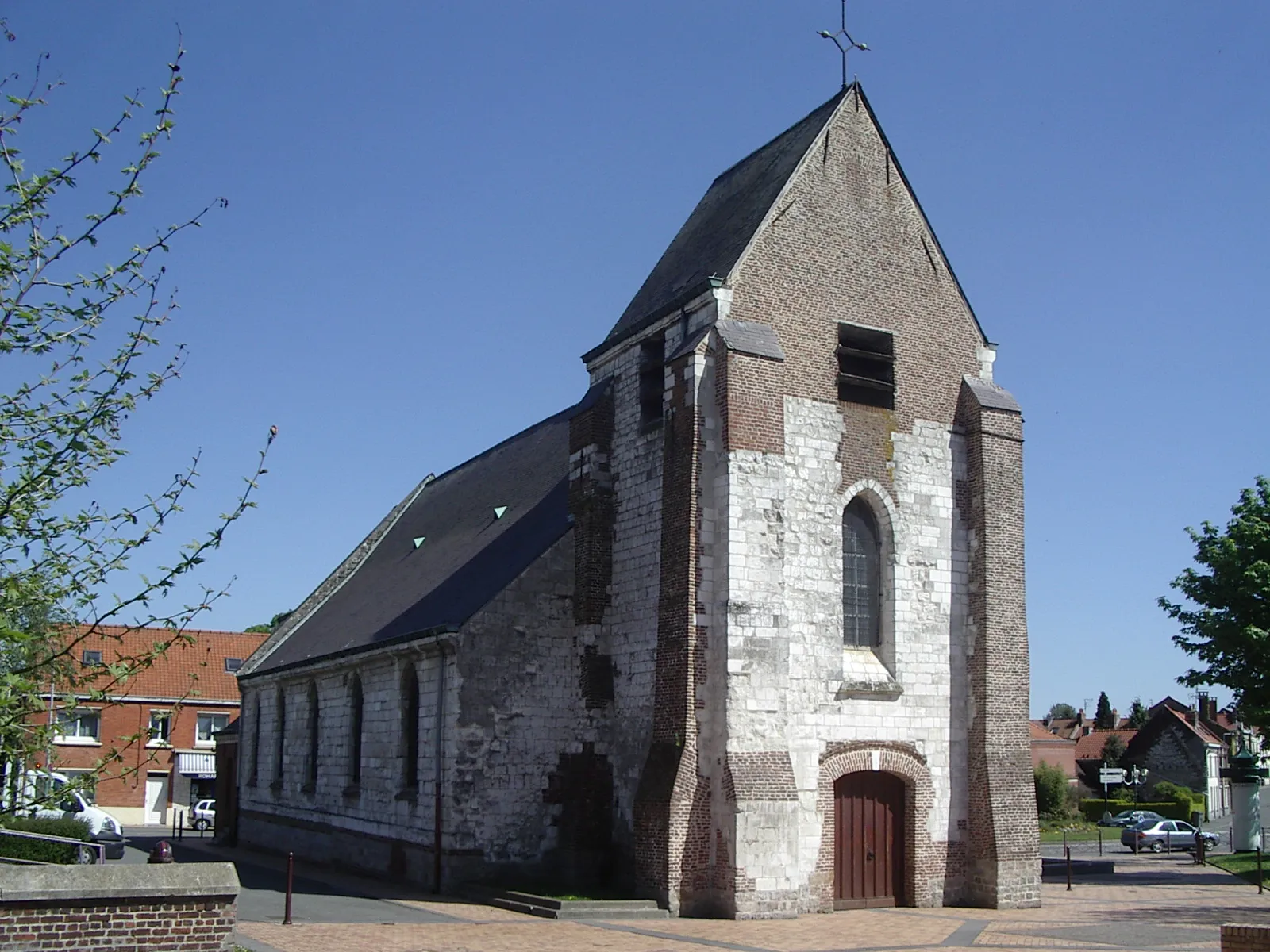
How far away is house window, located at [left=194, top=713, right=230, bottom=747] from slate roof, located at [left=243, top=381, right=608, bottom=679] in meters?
18.3

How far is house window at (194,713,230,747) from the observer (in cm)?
4912

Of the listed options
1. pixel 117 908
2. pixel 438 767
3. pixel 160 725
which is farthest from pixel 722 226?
pixel 160 725

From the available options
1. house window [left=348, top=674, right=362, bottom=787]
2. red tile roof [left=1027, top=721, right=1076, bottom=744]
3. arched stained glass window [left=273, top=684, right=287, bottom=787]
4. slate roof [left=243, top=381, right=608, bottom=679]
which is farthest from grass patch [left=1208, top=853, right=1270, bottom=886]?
red tile roof [left=1027, top=721, right=1076, bottom=744]

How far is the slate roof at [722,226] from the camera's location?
2036 cm

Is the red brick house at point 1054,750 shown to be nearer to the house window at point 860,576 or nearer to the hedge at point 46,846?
the house window at point 860,576

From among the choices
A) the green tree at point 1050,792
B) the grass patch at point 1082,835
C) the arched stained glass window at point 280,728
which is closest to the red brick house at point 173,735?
the arched stained glass window at point 280,728

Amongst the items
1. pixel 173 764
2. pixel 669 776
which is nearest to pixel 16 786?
pixel 669 776

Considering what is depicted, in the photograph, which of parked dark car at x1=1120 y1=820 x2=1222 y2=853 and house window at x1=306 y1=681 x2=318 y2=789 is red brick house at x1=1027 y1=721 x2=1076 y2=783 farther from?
house window at x1=306 y1=681 x2=318 y2=789

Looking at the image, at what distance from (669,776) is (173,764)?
35017 millimetres

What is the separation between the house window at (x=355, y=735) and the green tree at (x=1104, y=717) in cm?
7197

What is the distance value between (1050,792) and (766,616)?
4221 centimetres

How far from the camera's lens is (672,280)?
21.9 m

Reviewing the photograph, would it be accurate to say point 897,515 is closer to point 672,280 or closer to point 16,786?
point 672,280

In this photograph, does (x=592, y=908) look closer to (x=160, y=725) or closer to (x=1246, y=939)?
(x=1246, y=939)
